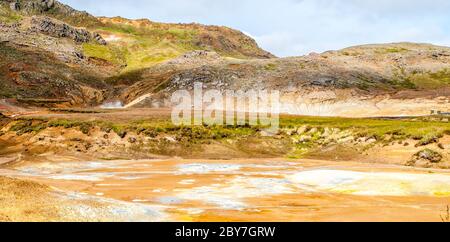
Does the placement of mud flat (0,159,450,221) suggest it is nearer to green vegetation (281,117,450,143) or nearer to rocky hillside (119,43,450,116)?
green vegetation (281,117,450,143)

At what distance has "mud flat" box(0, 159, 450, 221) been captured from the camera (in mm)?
25812

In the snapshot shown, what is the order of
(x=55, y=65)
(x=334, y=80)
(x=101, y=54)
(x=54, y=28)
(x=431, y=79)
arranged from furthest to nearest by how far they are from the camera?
(x=101, y=54)
(x=54, y=28)
(x=55, y=65)
(x=431, y=79)
(x=334, y=80)

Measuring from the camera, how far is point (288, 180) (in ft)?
151

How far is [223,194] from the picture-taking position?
120ft

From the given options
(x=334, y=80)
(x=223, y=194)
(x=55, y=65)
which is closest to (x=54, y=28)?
(x=55, y=65)

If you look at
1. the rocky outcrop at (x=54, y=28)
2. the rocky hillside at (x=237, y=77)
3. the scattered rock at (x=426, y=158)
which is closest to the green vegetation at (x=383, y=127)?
the scattered rock at (x=426, y=158)

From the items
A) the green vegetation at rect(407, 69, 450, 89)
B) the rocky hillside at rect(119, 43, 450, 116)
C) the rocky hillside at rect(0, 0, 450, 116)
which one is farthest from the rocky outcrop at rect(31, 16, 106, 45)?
the green vegetation at rect(407, 69, 450, 89)

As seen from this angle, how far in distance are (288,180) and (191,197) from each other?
1396cm

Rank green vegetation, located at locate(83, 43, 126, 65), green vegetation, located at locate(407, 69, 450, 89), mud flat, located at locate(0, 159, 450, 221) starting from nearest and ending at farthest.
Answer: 1. mud flat, located at locate(0, 159, 450, 221)
2. green vegetation, located at locate(407, 69, 450, 89)
3. green vegetation, located at locate(83, 43, 126, 65)

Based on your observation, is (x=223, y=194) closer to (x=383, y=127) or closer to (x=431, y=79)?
(x=383, y=127)

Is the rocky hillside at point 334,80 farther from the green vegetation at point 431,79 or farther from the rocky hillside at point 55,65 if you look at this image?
the rocky hillside at point 55,65

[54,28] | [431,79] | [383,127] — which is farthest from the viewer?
[54,28]

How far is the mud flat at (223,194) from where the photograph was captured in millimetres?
25812

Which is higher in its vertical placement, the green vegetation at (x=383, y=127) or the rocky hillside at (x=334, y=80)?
the rocky hillside at (x=334, y=80)
